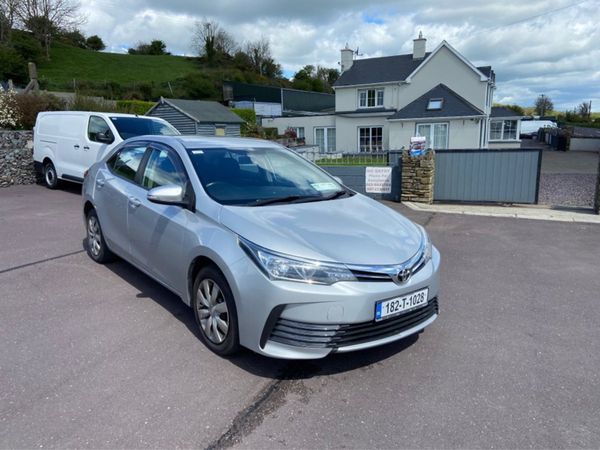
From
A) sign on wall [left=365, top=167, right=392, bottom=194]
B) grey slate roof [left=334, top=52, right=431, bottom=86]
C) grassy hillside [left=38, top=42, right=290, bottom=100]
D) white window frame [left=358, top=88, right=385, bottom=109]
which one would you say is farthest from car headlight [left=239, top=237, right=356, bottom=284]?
grassy hillside [left=38, top=42, right=290, bottom=100]

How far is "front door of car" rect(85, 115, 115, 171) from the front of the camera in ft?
30.4

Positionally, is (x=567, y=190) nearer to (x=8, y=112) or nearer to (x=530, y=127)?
(x=8, y=112)

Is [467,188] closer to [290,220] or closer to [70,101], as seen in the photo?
[290,220]

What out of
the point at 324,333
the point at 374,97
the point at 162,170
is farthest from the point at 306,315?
the point at 374,97

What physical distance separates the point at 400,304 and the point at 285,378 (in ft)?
3.18

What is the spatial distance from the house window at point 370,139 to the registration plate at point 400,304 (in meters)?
28.9

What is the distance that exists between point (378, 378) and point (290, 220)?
1.30 m

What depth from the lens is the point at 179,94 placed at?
4516 centimetres

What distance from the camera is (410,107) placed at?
27.7 meters

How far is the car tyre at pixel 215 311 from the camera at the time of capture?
3027 millimetres

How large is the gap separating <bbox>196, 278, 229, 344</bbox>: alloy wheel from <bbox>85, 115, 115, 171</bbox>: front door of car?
7126mm

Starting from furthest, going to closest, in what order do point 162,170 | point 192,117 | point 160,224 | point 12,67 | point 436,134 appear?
point 12,67 < point 436,134 < point 192,117 < point 162,170 < point 160,224

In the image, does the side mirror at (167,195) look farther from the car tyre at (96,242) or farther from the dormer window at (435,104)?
the dormer window at (435,104)

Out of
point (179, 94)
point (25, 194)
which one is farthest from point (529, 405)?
point (179, 94)
